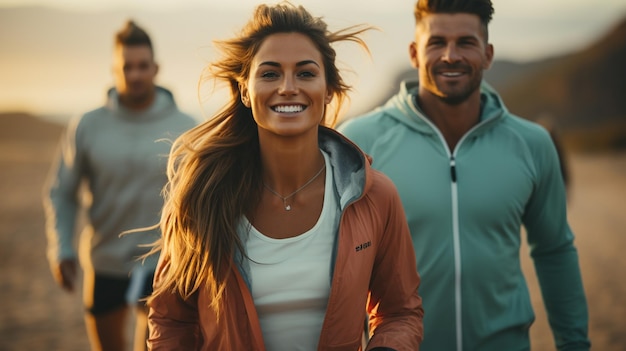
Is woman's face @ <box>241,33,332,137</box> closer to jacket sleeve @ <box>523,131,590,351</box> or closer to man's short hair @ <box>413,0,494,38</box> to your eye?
man's short hair @ <box>413,0,494,38</box>

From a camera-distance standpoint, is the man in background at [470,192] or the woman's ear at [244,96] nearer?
the woman's ear at [244,96]

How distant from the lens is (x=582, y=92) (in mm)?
69000

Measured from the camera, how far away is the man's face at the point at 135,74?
205 inches

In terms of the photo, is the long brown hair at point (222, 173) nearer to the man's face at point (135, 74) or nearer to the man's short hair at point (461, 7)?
the man's short hair at point (461, 7)

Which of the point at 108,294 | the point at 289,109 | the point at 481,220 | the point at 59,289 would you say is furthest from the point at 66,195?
the point at 59,289

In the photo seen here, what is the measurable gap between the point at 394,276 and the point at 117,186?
2893mm

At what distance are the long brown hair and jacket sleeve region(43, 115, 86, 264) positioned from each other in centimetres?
245

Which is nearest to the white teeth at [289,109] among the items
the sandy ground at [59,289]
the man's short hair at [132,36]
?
the man's short hair at [132,36]

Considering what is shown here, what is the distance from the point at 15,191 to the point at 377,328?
27754 millimetres

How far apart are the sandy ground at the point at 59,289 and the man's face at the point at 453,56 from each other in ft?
17.4

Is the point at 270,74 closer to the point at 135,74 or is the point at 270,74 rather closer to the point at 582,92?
the point at 135,74

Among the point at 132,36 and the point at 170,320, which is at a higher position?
the point at 132,36

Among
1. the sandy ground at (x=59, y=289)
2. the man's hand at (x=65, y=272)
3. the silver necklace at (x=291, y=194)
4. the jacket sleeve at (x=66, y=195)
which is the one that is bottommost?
the sandy ground at (x=59, y=289)

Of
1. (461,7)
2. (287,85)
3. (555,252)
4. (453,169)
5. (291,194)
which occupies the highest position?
(461,7)
